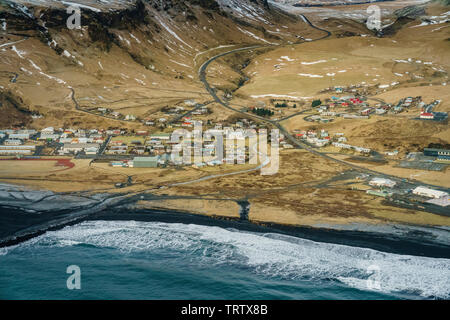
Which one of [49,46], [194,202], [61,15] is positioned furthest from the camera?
[61,15]

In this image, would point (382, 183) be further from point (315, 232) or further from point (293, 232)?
point (293, 232)

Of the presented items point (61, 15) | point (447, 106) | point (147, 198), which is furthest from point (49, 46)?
point (447, 106)

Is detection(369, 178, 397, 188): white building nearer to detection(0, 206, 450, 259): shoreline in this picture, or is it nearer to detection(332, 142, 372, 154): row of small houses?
detection(0, 206, 450, 259): shoreline

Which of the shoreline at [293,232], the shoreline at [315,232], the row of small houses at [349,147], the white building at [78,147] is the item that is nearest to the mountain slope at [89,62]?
the white building at [78,147]

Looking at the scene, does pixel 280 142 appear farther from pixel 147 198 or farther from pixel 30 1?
pixel 30 1
